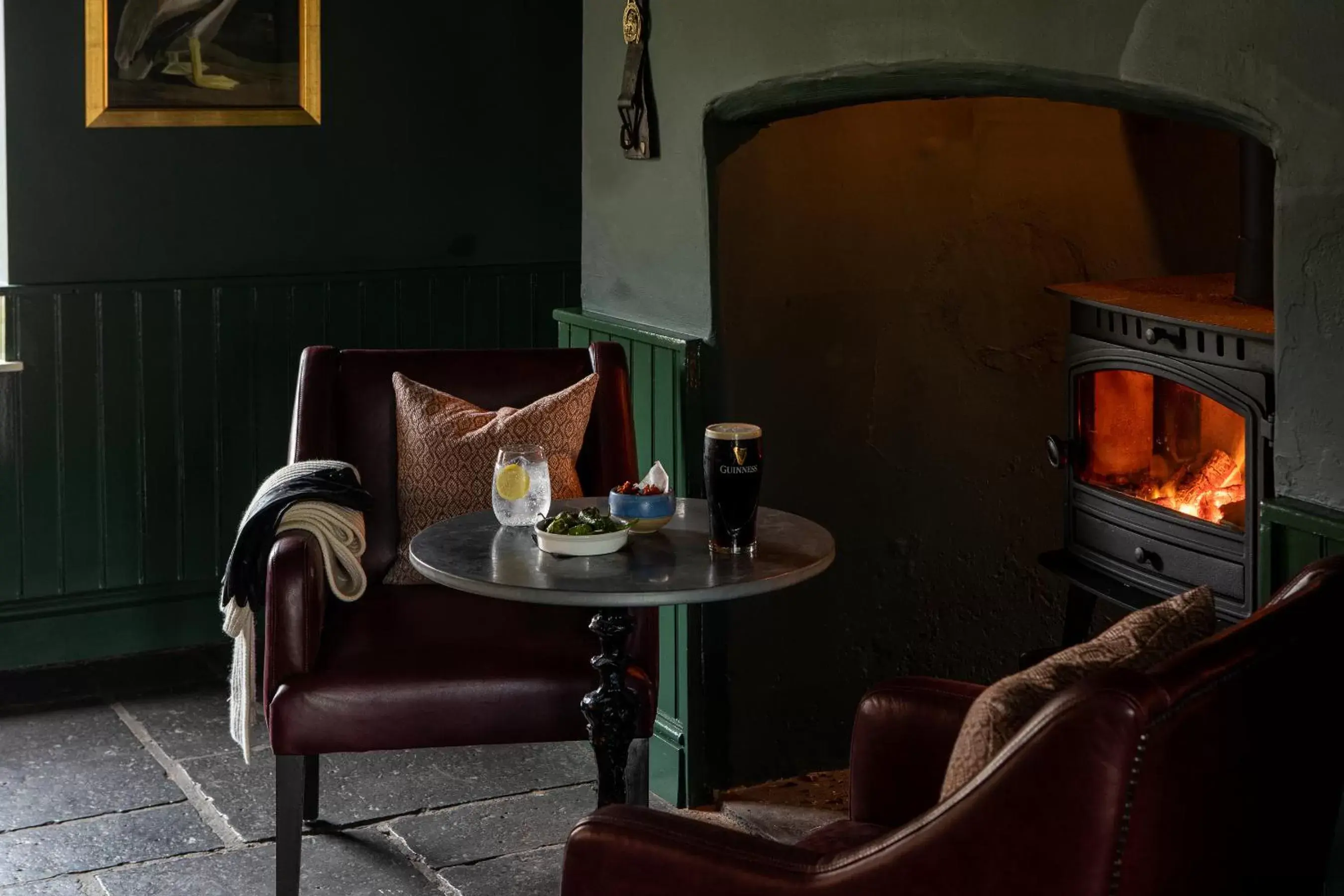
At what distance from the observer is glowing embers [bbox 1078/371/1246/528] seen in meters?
3.06

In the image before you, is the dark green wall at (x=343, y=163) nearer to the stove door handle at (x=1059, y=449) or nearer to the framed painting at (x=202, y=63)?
the framed painting at (x=202, y=63)

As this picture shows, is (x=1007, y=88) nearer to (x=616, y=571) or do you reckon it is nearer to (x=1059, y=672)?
(x=616, y=571)

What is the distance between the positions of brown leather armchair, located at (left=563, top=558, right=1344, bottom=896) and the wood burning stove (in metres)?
0.73

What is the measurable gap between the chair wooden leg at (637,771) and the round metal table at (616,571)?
89mm

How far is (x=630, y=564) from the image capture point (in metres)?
2.62

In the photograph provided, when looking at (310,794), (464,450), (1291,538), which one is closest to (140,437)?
(310,794)

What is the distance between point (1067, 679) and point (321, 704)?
62.4 inches

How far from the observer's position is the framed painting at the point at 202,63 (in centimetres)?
462

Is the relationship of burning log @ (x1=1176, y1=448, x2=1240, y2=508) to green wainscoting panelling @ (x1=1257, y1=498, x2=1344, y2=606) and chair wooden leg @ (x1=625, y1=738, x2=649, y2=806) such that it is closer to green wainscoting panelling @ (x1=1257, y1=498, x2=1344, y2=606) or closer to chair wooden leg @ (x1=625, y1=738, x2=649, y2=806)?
green wainscoting panelling @ (x1=1257, y1=498, x2=1344, y2=606)

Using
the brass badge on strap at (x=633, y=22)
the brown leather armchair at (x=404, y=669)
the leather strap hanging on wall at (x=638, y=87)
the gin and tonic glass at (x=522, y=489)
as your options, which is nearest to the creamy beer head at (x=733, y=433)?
the gin and tonic glass at (x=522, y=489)

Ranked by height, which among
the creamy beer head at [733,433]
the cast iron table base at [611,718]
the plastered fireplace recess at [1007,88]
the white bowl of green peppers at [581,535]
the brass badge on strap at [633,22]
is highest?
the brass badge on strap at [633,22]

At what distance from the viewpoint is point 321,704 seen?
2949 millimetres

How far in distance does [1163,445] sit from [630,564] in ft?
4.01

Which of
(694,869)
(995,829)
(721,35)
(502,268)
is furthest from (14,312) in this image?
(995,829)
